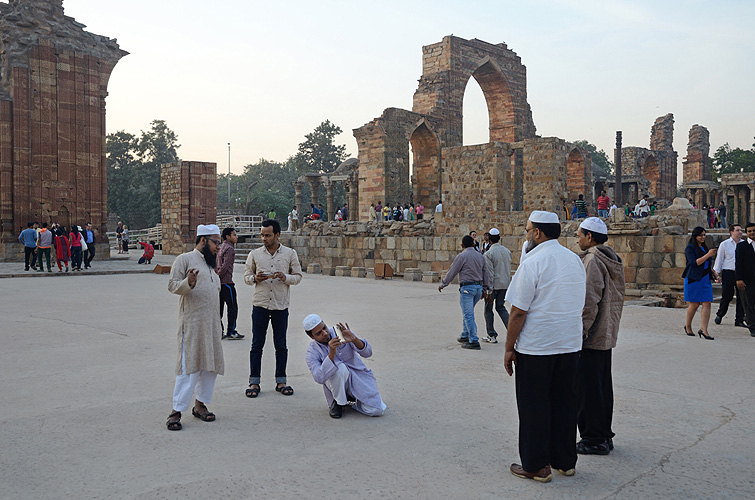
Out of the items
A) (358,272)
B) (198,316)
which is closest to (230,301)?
(198,316)

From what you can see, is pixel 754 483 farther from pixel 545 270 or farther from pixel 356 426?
pixel 356 426

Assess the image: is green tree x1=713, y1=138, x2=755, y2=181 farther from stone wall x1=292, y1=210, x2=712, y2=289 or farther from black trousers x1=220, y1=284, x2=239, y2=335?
black trousers x1=220, y1=284, x2=239, y2=335

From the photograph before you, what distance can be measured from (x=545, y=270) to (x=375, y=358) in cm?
348

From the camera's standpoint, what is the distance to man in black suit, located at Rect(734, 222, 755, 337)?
7918 millimetres

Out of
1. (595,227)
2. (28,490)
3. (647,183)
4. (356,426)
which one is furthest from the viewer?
(647,183)

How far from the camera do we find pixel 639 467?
3.42m

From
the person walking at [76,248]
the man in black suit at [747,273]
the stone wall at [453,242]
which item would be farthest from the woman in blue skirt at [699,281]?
the person walking at [76,248]

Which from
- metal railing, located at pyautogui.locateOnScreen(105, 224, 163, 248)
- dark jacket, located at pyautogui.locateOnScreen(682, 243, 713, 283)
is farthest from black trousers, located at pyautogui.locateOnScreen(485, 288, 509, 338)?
metal railing, located at pyautogui.locateOnScreen(105, 224, 163, 248)

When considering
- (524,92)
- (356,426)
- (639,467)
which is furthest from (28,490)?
(524,92)

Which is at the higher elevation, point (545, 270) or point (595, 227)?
point (595, 227)

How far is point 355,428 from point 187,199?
25.4 m

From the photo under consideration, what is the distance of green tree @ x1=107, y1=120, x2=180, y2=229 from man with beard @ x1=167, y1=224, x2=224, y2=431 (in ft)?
152

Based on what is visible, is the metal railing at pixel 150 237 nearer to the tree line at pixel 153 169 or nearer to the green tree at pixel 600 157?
the tree line at pixel 153 169

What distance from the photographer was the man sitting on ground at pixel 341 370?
4.38 m
